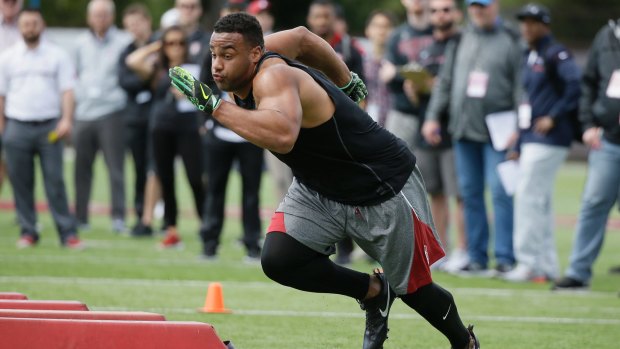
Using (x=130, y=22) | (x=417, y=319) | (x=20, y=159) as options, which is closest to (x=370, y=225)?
(x=417, y=319)

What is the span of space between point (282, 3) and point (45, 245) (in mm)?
29143

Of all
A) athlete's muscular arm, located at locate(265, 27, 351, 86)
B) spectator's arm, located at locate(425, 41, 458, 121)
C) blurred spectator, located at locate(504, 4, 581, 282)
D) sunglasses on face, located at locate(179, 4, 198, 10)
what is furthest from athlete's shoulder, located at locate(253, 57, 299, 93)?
sunglasses on face, located at locate(179, 4, 198, 10)

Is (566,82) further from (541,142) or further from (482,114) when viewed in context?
(482,114)

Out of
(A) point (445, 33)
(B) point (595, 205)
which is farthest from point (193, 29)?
(B) point (595, 205)

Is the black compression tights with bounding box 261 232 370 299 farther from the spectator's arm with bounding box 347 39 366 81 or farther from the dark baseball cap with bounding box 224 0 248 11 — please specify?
the dark baseball cap with bounding box 224 0 248 11

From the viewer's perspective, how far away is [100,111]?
49.9ft

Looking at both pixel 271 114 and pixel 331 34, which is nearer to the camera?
pixel 271 114

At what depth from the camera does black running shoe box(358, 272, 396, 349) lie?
6.81 m

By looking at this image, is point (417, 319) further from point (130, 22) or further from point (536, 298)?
point (130, 22)

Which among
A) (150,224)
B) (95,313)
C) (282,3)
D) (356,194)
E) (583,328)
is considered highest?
(356,194)

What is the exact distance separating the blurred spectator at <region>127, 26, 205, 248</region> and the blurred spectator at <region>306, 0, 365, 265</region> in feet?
5.69

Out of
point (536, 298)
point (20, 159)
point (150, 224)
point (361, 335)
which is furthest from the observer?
point (150, 224)

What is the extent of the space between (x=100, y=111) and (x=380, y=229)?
9306 millimetres

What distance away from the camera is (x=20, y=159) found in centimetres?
1277
